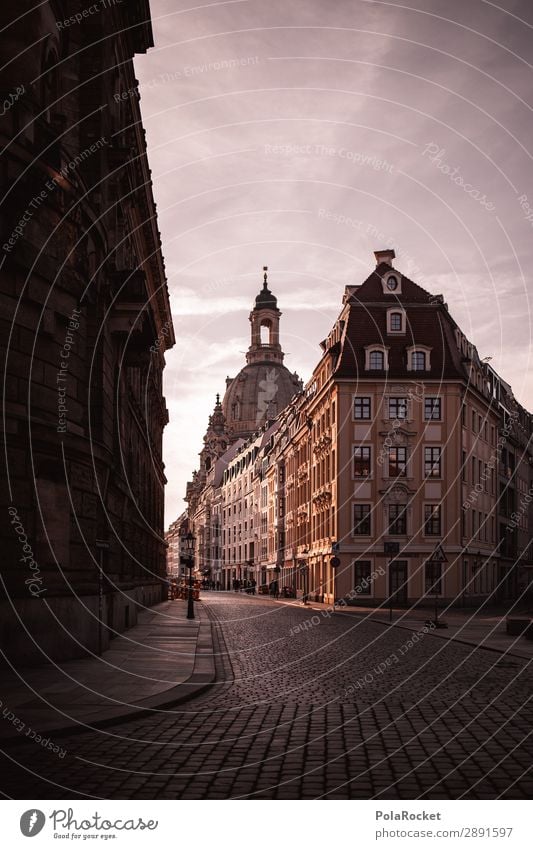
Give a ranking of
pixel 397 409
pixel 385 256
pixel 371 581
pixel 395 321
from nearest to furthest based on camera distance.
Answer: pixel 371 581 < pixel 397 409 < pixel 395 321 < pixel 385 256

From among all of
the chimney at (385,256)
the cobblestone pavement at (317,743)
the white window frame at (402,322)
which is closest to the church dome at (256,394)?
the chimney at (385,256)

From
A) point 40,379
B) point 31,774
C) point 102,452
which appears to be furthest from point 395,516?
point 31,774

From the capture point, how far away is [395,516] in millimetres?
58781

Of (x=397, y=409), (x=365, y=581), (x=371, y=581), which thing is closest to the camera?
(x=365, y=581)

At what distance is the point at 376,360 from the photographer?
59625 mm

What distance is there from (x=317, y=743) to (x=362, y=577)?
48.3 meters

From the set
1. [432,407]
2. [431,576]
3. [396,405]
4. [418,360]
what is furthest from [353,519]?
[418,360]

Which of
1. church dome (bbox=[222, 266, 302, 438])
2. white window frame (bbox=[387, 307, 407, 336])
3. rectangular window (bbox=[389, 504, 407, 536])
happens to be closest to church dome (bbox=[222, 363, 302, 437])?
church dome (bbox=[222, 266, 302, 438])

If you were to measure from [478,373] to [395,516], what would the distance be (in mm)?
12153

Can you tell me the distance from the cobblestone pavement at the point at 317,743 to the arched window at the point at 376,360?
4105 cm

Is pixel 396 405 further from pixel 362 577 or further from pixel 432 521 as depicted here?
pixel 362 577

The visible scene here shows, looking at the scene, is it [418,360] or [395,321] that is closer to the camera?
[418,360]

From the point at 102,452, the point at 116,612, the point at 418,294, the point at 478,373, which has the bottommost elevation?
the point at 116,612
